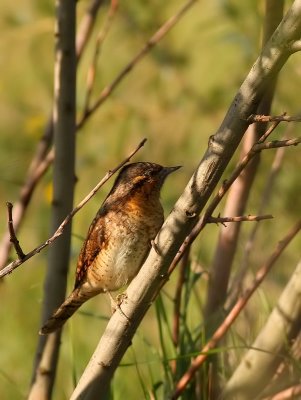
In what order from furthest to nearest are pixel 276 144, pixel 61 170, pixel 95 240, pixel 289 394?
pixel 95 240
pixel 61 170
pixel 289 394
pixel 276 144

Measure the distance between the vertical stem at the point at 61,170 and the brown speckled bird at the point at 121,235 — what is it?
11 centimetres

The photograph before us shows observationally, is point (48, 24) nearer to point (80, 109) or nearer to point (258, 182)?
point (80, 109)

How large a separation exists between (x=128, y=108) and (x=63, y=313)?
3.08 meters

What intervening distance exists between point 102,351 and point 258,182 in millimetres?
2766

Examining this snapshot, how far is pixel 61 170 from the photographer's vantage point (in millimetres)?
3387

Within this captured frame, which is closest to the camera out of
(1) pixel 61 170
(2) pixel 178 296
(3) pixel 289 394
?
(3) pixel 289 394

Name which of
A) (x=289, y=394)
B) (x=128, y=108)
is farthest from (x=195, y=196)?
(x=128, y=108)

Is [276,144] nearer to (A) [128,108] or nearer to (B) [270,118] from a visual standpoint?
(B) [270,118]

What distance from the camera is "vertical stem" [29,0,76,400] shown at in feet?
11.0

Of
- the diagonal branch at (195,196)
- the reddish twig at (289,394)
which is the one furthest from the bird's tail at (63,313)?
the reddish twig at (289,394)

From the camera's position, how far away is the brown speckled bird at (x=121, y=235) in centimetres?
353

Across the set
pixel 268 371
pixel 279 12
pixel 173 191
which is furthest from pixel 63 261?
pixel 173 191

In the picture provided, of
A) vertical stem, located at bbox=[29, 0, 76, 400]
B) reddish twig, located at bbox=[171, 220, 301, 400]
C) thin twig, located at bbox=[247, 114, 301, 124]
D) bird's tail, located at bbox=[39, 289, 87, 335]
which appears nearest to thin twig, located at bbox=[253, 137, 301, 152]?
thin twig, located at bbox=[247, 114, 301, 124]

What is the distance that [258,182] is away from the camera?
5.25 meters
